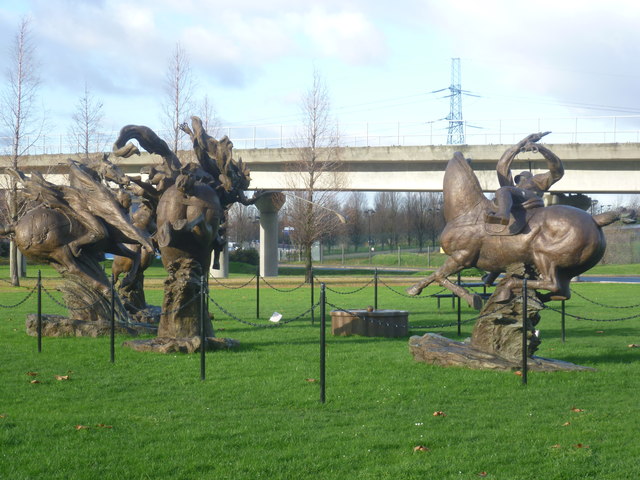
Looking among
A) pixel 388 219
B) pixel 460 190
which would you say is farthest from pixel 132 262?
pixel 388 219

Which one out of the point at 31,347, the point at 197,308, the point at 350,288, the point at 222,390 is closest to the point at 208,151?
the point at 197,308

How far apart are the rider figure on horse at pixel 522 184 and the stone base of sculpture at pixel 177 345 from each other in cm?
475

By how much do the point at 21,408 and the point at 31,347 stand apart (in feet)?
16.2

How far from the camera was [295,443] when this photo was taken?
6.90 metres

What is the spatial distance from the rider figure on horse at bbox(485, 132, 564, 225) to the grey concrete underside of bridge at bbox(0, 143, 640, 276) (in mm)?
17271

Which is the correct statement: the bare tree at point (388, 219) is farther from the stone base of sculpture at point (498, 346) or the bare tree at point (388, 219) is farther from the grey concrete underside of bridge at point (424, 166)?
the stone base of sculpture at point (498, 346)

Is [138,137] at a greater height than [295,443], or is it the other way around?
[138,137]

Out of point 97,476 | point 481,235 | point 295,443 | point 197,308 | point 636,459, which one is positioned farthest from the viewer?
point 197,308

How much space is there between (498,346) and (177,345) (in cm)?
497

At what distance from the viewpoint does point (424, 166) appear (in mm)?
34500

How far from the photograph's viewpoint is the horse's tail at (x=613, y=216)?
426 inches

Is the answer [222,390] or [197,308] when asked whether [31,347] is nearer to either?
[197,308]

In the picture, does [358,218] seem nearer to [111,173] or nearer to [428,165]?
[428,165]

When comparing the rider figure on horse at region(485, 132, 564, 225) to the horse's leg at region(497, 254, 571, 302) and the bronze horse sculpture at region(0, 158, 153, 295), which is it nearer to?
the horse's leg at region(497, 254, 571, 302)
